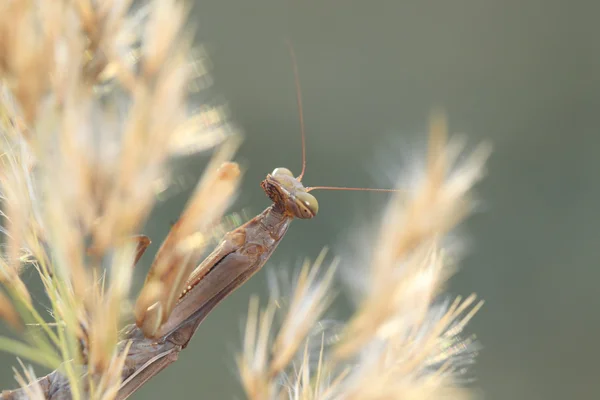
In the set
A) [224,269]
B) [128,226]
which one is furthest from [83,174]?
[224,269]

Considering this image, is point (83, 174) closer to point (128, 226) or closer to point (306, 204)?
point (128, 226)

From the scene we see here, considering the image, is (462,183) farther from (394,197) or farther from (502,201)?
(502,201)

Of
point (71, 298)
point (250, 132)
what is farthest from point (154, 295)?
point (250, 132)

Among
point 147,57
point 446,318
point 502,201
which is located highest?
point 147,57

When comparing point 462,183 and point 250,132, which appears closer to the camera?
point 462,183

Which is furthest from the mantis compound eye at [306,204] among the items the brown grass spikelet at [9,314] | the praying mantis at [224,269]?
the brown grass spikelet at [9,314]

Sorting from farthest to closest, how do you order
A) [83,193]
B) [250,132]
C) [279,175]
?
[250,132] → [279,175] → [83,193]
